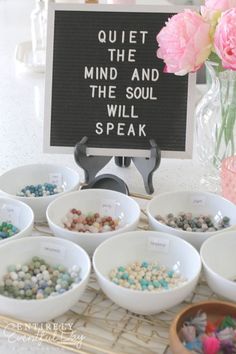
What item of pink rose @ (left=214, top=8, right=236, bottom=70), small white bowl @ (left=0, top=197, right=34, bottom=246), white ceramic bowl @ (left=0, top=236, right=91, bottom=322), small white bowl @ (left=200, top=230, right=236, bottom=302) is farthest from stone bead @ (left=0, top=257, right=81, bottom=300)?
pink rose @ (left=214, top=8, right=236, bottom=70)

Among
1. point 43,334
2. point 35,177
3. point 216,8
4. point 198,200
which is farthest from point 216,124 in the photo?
point 43,334

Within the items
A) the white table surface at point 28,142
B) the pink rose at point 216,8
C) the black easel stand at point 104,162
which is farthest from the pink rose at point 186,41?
the white table surface at point 28,142

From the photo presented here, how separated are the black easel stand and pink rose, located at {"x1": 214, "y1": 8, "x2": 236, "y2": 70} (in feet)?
1.04

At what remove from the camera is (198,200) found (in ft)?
4.00

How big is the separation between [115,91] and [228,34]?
35 centimetres

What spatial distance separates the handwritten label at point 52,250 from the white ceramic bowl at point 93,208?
35 mm

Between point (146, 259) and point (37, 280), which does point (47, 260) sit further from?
point (146, 259)

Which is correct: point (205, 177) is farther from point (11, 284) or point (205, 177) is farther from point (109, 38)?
point (11, 284)

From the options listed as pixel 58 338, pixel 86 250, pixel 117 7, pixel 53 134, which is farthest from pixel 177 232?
pixel 117 7

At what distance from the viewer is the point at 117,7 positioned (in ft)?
4.21

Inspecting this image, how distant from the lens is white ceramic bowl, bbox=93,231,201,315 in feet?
2.94

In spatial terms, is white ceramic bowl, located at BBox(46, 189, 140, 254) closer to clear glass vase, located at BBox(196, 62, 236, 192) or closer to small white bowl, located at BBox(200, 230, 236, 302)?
small white bowl, located at BBox(200, 230, 236, 302)

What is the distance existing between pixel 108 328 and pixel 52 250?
187 mm

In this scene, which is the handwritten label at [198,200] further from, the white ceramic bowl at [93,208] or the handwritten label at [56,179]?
the handwritten label at [56,179]
